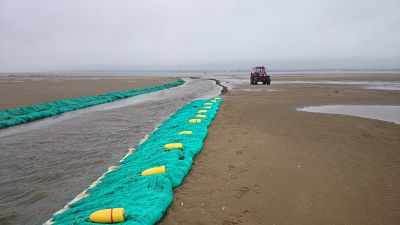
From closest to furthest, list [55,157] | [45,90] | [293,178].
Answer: [293,178] → [55,157] → [45,90]

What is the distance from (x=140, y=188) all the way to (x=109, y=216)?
0.98m

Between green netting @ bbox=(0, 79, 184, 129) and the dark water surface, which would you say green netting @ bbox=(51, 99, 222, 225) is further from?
green netting @ bbox=(0, 79, 184, 129)

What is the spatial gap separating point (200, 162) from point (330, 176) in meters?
2.57

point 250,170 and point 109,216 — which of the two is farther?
point 250,170

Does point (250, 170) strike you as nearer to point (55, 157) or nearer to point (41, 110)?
point (55, 157)

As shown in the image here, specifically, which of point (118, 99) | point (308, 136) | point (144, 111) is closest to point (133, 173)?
point (308, 136)

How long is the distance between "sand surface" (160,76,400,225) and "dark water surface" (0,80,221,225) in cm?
226

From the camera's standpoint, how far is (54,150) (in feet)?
27.3

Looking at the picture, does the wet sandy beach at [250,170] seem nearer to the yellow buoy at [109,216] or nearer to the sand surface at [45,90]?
the yellow buoy at [109,216]

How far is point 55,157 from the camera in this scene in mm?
7652

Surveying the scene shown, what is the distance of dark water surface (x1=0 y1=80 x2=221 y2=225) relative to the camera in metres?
5.13

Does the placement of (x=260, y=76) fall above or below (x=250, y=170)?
above

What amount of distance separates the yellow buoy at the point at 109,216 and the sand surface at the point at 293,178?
0.56 m

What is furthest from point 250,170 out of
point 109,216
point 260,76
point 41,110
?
point 260,76
